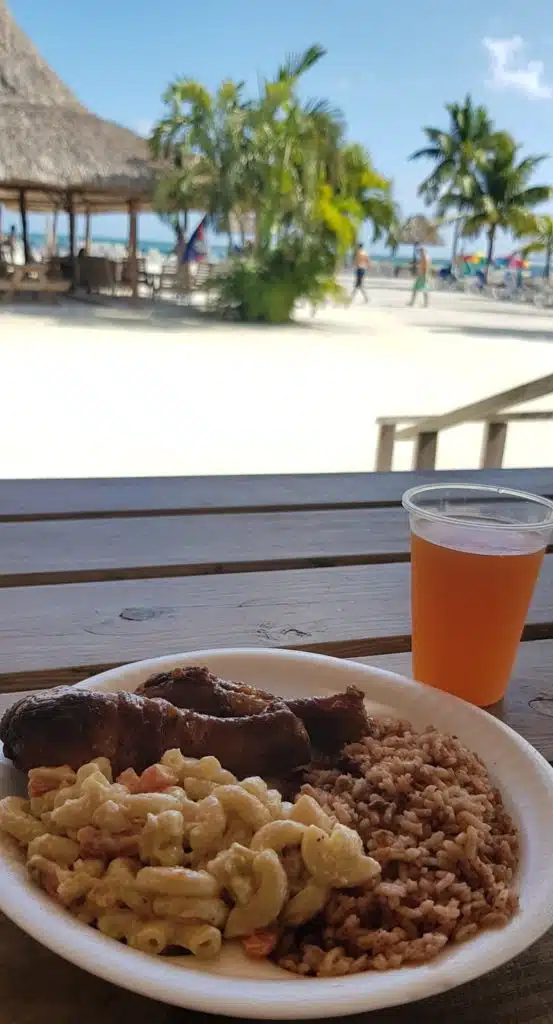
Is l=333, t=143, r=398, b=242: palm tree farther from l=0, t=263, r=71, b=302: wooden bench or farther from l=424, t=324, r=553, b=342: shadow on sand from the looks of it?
l=0, t=263, r=71, b=302: wooden bench

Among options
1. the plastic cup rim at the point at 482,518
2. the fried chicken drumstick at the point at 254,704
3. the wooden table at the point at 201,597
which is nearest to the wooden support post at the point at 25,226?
the wooden table at the point at 201,597

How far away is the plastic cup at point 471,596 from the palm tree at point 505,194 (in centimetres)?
2757

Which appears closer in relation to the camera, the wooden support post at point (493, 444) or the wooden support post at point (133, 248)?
the wooden support post at point (493, 444)

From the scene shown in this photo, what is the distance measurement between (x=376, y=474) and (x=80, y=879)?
1.27 metres

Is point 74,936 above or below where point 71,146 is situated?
below

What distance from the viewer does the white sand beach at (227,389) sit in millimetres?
4848

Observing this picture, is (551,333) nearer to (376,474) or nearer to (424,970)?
(376,474)

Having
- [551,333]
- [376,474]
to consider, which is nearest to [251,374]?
[376,474]

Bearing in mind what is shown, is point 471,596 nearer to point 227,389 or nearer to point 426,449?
point 426,449

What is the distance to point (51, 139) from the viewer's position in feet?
41.3

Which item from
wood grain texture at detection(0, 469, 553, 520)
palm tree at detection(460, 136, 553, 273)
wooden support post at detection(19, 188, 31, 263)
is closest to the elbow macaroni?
wood grain texture at detection(0, 469, 553, 520)

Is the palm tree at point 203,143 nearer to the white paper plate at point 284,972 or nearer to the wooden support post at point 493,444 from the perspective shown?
the wooden support post at point 493,444

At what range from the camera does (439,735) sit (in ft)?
2.06

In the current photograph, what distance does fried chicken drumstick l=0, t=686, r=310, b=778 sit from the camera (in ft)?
1.76
